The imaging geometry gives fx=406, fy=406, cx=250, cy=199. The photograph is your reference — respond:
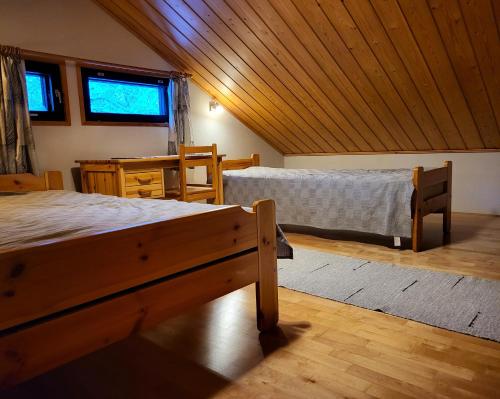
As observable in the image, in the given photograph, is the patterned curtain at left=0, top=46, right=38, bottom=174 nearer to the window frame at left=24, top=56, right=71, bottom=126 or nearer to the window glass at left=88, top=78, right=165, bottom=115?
the window frame at left=24, top=56, right=71, bottom=126

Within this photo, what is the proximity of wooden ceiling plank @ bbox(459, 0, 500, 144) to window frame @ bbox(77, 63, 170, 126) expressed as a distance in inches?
110

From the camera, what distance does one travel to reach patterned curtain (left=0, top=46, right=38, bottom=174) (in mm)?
2986

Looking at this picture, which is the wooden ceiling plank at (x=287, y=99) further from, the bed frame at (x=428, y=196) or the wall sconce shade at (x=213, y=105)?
the bed frame at (x=428, y=196)

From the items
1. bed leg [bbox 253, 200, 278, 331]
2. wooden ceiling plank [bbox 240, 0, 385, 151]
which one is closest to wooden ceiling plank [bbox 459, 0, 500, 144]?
wooden ceiling plank [bbox 240, 0, 385, 151]

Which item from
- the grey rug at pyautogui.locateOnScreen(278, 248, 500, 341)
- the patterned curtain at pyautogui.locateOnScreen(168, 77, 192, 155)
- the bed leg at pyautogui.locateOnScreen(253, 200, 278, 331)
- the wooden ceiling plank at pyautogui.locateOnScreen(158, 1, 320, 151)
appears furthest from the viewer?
the patterned curtain at pyautogui.locateOnScreen(168, 77, 192, 155)

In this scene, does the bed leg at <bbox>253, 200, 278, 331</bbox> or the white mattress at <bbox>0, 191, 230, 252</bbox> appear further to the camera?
the bed leg at <bbox>253, 200, 278, 331</bbox>

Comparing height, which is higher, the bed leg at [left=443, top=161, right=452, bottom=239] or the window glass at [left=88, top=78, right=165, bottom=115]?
the window glass at [left=88, top=78, right=165, bottom=115]

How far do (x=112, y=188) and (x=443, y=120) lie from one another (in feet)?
10.3

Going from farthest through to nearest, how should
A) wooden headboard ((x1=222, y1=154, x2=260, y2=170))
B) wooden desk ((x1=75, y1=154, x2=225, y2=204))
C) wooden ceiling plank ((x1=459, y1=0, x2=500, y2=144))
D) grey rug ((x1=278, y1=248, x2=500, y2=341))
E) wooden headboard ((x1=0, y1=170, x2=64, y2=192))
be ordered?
wooden headboard ((x1=222, y1=154, x2=260, y2=170))
wooden desk ((x1=75, y1=154, x2=225, y2=204))
wooden headboard ((x1=0, y1=170, x2=64, y2=192))
wooden ceiling plank ((x1=459, y1=0, x2=500, y2=144))
grey rug ((x1=278, y1=248, x2=500, y2=341))

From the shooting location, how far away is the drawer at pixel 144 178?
10.6 feet

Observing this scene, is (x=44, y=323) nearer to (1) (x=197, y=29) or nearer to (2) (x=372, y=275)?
(2) (x=372, y=275)

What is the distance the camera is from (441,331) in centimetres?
177

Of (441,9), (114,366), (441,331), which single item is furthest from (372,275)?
(441,9)

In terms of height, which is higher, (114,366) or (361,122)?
(361,122)
